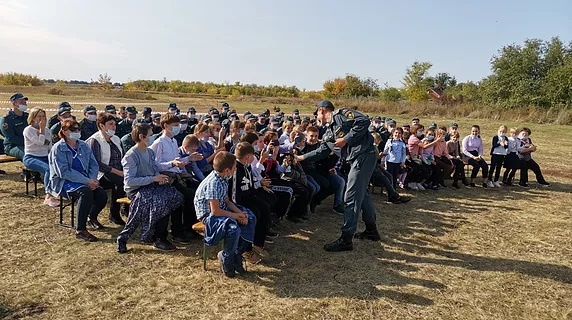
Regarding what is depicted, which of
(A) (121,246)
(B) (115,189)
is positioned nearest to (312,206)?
(B) (115,189)

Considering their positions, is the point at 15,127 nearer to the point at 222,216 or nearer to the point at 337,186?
the point at 222,216

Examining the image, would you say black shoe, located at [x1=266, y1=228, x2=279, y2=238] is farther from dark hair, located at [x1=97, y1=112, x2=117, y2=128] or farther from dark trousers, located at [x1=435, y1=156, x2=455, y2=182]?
dark trousers, located at [x1=435, y1=156, x2=455, y2=182]

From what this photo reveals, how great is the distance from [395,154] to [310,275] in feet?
15.9

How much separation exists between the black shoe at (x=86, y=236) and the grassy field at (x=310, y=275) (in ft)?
0.40

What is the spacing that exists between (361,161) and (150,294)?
2.96m

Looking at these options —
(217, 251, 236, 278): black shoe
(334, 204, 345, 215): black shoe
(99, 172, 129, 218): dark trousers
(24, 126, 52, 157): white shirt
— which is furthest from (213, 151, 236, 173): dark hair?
(24, 126, 52, 157): white shirt

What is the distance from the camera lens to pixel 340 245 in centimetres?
570

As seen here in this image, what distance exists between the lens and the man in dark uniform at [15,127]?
26.2ft

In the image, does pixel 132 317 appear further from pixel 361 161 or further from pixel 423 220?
pixel 423 220

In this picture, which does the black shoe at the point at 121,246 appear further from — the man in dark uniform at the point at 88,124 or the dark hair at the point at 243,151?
the man in dark uniform at the point at 88,124

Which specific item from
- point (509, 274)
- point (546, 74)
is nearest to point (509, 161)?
point (509, 274)

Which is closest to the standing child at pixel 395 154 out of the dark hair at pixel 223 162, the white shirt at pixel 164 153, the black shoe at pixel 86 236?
the white shirt at pixel 164 153

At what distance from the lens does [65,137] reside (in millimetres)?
5730

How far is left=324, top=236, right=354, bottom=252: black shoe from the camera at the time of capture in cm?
568
